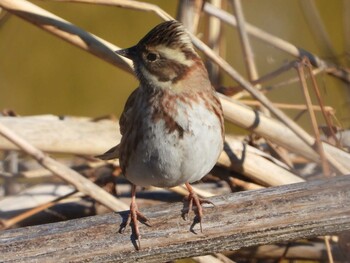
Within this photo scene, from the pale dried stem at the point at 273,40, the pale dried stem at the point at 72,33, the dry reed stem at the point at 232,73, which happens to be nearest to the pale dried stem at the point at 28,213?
the pale dried stem at the point at 72,33

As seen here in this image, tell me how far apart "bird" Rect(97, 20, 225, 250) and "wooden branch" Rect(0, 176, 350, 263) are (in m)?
0.08

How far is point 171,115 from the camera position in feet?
7.91

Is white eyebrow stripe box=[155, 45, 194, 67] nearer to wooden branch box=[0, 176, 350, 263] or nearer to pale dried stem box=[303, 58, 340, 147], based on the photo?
wooden branch box=[0, 176, 350, 263]

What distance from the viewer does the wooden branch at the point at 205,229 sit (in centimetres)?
226

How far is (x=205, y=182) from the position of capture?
121 inches

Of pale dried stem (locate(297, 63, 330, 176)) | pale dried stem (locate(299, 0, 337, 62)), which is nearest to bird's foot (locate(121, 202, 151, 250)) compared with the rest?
pale dried stem (locate(299, 0, 337, 62))

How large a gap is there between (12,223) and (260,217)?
76cm

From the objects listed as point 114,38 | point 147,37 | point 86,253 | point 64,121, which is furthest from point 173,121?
point 114,38

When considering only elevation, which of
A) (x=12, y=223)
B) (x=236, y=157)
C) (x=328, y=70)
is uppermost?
(x=328, y=70)

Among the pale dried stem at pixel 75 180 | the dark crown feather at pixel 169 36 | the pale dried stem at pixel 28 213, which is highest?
the dark crown feather at pixel 169 36

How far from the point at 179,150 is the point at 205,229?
0.19 meters

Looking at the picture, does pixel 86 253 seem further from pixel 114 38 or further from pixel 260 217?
pixel 114 38

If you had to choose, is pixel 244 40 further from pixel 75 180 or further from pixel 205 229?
pixel 205 229

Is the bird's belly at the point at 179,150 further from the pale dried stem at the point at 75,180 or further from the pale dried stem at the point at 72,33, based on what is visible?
the pale dried stem at the point at 72,33
